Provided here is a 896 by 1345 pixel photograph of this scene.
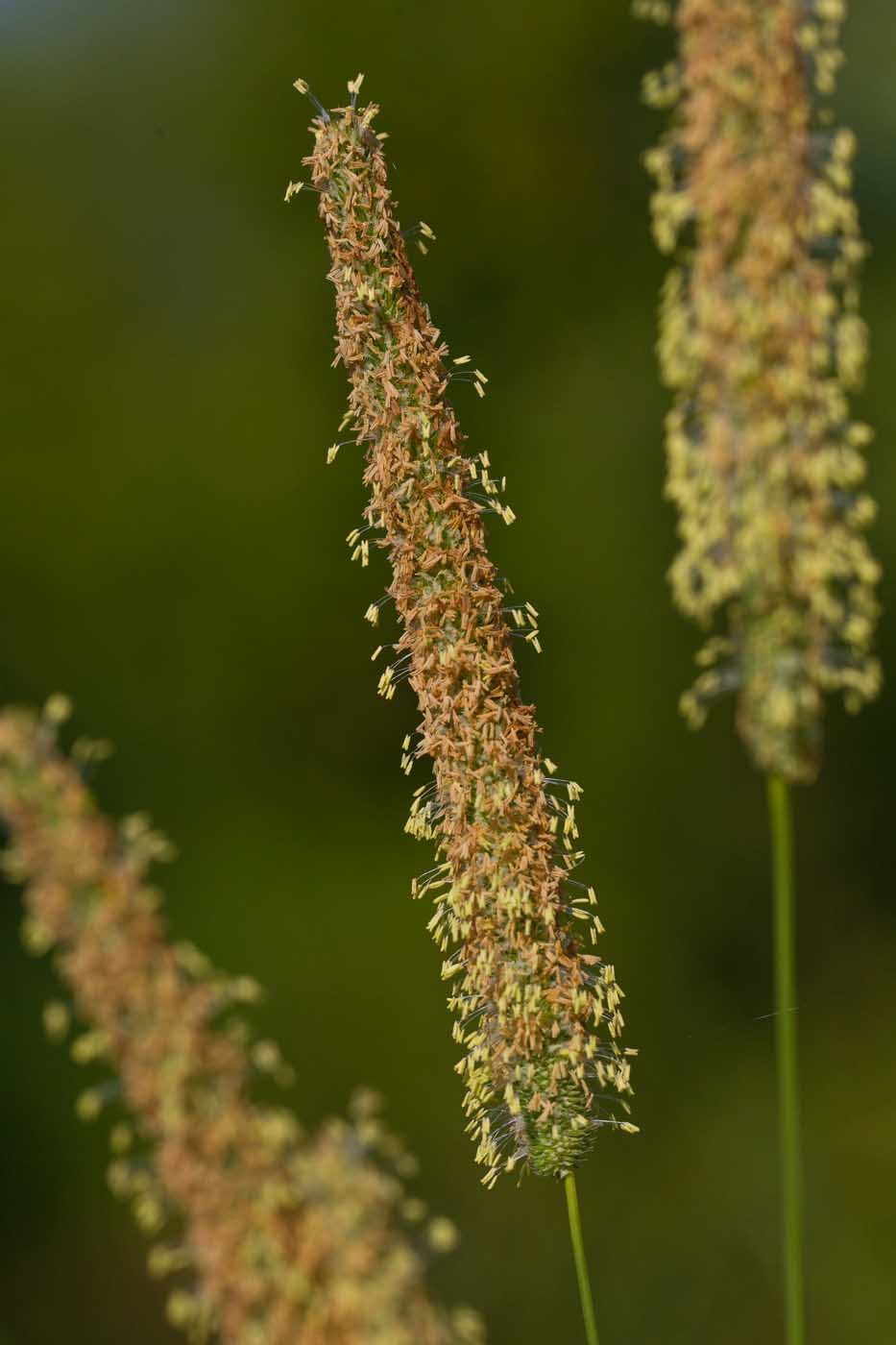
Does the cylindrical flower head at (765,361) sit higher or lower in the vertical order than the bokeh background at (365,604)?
→ lower

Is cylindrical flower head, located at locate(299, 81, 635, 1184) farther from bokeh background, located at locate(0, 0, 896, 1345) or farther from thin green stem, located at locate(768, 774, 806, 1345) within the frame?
bokeh background, located at locate(0, 0, 896, 1345)

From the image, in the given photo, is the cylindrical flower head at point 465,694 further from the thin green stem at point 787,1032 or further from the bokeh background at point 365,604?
the bokeh background at point 365,604

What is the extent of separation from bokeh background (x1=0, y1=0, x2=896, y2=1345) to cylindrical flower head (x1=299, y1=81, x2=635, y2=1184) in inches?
36.7

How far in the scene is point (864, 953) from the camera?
170 centimetres

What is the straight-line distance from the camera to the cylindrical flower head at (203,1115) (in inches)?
12.7

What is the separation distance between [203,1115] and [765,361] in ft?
0.76

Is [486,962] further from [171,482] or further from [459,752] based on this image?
[171,482]

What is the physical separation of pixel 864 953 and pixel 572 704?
0.46 metres

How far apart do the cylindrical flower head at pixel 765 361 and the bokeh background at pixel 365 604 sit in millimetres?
1086

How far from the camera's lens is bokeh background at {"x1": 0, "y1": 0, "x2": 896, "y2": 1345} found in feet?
4.94

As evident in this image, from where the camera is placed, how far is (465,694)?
1.83ft

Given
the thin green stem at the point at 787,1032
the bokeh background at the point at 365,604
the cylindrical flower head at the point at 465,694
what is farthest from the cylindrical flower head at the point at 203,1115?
the bokeh background at the point at 365,604

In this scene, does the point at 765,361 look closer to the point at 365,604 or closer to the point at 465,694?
the point at 465,694

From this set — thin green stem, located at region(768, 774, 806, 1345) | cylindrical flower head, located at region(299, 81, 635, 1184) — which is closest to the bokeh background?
cylindrical flower head, located at region(299, 81, 635, 1184)
